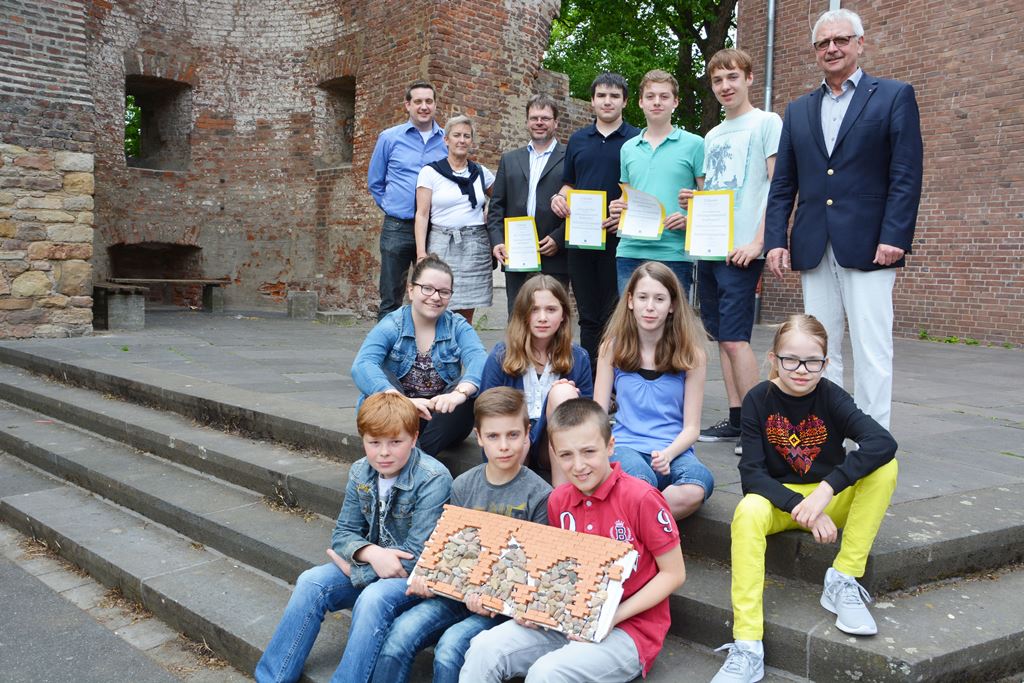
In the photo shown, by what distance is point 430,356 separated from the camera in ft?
12.4

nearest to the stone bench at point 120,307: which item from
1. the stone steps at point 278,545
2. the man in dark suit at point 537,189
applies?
the stone steps at point 278,545

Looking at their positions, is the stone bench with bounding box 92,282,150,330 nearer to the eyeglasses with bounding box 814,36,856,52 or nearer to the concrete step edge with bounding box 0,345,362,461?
the concrete step edge with bounding box 0,345,362,461

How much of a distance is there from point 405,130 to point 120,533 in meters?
2.96

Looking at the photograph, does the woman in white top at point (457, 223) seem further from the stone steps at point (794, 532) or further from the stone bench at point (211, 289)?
the stone bench at point (211, 289)

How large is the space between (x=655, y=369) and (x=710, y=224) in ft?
3.39

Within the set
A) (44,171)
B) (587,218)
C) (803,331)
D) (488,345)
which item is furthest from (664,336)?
(44,171)

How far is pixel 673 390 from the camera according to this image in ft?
10.5

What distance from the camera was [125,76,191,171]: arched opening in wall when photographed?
43.1 feet

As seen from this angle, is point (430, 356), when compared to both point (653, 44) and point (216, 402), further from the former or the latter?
point (653, 44)

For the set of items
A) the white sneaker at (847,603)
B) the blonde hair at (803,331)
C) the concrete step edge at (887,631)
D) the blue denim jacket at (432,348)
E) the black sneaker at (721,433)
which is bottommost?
the concrete step edge at (887,631)

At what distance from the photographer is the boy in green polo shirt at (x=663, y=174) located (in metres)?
4.19

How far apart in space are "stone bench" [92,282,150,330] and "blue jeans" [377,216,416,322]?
214 inches

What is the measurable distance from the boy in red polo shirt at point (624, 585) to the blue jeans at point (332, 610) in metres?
0.36

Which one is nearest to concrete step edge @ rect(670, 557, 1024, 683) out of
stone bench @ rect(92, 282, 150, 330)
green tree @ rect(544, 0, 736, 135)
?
stone bench @ rect(92, 282, 150, 330)
